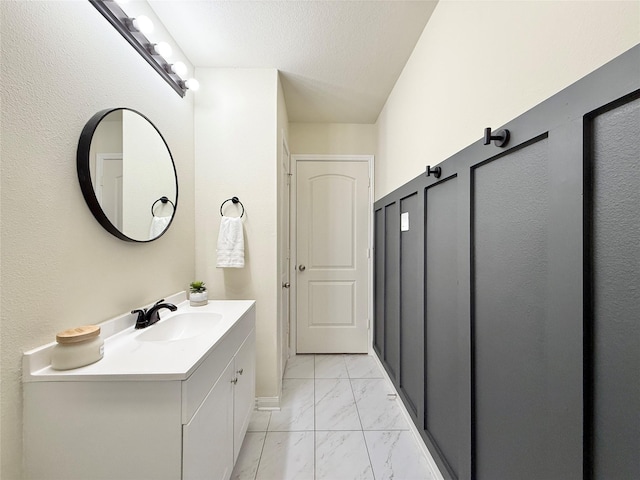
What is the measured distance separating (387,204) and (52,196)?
2.05 m

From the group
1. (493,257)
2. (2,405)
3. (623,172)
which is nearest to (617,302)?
(623,172)

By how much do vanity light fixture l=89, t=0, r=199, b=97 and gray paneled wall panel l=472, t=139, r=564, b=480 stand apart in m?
1.62

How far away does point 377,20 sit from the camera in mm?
1449

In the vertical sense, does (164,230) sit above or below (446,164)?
below

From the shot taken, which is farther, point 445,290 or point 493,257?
point 445,290

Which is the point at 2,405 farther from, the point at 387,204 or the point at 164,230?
the point at 387,204

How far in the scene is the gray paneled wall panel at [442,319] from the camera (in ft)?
3.85

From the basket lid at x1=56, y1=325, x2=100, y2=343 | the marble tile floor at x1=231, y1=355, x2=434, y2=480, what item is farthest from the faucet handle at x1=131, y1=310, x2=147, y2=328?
the marble tile floor at x1=231, y1=355, x2=434, y2=480

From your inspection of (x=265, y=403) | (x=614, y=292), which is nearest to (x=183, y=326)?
(x=265, y=403)

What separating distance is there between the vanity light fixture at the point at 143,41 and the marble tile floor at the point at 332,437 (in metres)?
2.22

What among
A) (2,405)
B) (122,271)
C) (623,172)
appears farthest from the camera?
(122,271)

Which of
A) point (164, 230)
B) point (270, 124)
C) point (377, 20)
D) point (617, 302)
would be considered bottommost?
point (617, 302)

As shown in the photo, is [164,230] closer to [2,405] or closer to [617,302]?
[2,405]

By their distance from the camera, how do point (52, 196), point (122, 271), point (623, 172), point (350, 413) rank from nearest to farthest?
1. point (623, 172)
2. point (52, 196)
3. point (122, 271)
4. point (350, 413)
